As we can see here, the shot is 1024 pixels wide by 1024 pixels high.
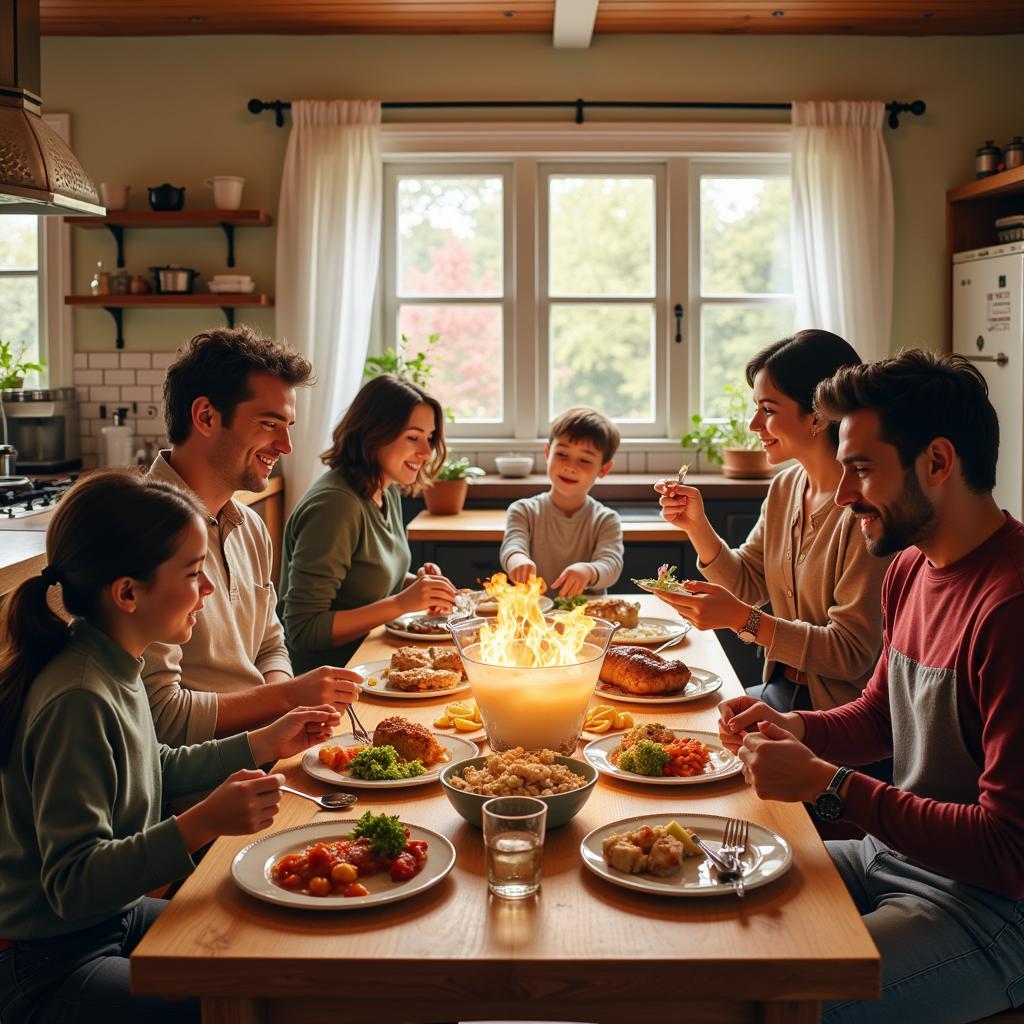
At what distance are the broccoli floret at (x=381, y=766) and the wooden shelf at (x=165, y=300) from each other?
12.1 feet

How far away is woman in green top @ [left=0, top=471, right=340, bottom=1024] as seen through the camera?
1.38 meters

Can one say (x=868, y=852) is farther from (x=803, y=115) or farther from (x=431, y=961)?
(x=803, y=115)

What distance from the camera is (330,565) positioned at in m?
2.83

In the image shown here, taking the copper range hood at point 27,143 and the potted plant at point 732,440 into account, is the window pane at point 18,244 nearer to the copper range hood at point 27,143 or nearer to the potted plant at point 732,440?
the copper range hood at point 27,143

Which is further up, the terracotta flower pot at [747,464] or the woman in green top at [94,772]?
the terracotta flower pot at [747,464]

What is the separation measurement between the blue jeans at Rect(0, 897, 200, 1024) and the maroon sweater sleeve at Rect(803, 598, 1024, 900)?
3.15ft

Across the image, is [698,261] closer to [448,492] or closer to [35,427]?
[448,492]

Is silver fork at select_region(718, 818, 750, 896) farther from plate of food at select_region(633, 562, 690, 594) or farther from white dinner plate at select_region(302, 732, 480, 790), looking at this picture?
plate of food at select_region(633, 562, 690, 594)

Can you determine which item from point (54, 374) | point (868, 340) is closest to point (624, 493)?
point (868, 340)

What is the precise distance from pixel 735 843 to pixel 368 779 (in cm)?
57

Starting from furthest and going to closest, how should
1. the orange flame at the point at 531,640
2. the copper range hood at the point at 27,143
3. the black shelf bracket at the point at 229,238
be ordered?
the black shelf bracket at the point at 229,238
the copper range hood at the point at 27,143
the orange flame at the point at 531,640

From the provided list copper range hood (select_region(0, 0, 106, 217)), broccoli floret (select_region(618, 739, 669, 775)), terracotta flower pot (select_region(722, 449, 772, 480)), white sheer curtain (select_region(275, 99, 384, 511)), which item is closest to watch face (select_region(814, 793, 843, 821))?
broccoli floret (select_region(618, 739, 669, 775))

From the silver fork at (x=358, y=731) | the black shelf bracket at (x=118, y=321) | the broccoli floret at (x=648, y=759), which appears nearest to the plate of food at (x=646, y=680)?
the broccoli floret at (x=648, y=759)

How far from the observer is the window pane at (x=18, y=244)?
5.23 m
